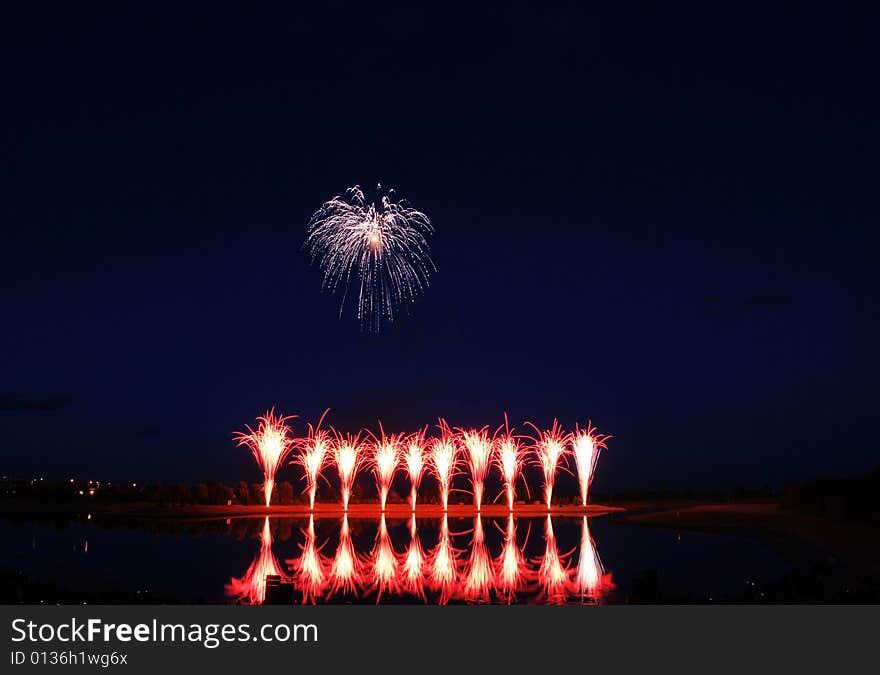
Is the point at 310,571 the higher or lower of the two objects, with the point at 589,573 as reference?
higher

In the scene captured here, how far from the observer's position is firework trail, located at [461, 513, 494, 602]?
47.8ft

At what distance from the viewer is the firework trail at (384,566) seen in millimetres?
15523

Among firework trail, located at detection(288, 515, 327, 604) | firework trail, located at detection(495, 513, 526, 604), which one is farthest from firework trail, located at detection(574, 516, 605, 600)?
firework trail, located at detection(288, 515, 327, 604)

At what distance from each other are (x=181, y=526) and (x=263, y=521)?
312cm

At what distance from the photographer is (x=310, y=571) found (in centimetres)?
1756

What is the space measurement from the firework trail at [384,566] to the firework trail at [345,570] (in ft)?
1.15

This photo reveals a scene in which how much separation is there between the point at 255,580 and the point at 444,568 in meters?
4.24

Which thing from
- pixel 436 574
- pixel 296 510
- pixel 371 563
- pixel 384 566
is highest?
pixel 296 510

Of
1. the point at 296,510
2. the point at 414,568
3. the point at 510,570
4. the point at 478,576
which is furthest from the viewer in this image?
the point at 296,510

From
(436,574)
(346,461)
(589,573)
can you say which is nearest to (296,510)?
(346,461)

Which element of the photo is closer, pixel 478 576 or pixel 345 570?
pixel 478 576

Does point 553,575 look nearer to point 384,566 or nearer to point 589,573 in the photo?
point 589,573
